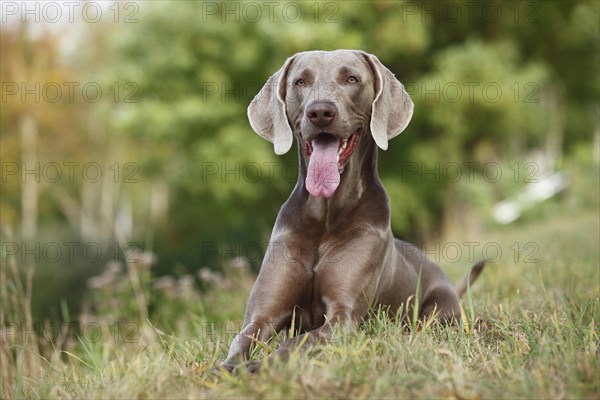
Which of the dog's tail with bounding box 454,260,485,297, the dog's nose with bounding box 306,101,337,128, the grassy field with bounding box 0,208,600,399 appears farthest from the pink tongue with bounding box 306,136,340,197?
the dog's tail with bounding box 454,260,485,297

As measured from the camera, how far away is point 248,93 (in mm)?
16344

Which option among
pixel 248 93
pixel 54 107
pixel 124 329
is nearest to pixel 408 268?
pixel 124 329

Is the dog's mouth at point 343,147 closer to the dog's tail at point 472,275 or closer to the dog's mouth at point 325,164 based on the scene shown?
the dog's mouth at point 325,164

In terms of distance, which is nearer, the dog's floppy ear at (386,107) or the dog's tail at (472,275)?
the dog's floppy ear at (386,107)

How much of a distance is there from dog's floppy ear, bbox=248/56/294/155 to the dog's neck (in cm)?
11

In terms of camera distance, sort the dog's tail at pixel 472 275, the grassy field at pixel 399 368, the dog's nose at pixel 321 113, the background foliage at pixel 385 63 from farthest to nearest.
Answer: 1. the background foliage at pixel 385 63
2. the dog's tail at pixel 472 275
3. the dog's nose at pixel 321 113
4. the grassy field at pixel 399 368

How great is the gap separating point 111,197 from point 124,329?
23245 mm

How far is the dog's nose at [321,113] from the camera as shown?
3367mm

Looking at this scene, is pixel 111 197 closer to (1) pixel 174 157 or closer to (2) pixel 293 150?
(1) pixel 174 157

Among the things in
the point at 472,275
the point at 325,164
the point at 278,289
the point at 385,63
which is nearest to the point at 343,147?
the point at 325,164

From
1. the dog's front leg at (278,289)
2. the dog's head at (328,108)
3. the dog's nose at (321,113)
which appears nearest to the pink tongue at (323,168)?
the dog's head at (328,108)

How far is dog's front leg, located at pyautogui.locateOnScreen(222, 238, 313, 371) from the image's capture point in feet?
11.3

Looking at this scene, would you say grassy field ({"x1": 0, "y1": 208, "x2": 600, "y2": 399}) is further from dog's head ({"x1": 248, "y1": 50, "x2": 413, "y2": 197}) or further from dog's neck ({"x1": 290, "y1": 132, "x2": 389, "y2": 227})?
dog's head ({"x1": 248, "y1": 50, "x2": 413, "y2": 197})

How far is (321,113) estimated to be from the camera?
3.37m
